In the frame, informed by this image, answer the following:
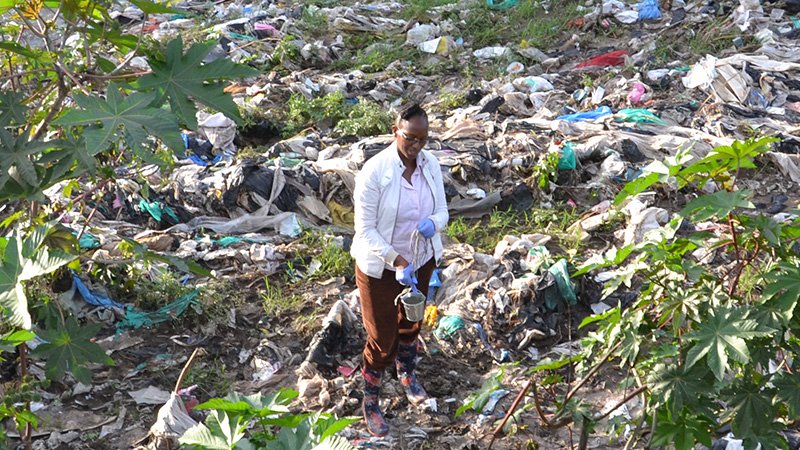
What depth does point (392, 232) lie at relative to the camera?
310cm

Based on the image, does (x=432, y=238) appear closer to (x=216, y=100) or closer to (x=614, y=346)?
(x=614, y=346)

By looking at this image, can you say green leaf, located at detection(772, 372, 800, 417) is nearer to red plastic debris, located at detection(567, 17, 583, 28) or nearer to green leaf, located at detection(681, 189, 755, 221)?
green leaf, located at detection(681, 189, 755, 221)

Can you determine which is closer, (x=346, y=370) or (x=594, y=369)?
(x=594, y=369)

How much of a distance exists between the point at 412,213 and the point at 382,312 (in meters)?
0.45

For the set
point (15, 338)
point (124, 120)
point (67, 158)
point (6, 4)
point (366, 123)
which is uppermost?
point (6, 4)

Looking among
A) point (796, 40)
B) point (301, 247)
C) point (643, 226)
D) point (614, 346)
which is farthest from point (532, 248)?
point (796, 40)

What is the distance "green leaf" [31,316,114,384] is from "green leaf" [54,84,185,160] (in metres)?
0.71

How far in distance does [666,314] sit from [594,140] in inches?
159

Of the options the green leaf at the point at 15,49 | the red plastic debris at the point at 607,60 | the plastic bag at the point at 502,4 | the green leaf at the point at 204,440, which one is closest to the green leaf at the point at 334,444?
the green leaf at the point at 204,440

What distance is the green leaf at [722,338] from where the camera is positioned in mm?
1764

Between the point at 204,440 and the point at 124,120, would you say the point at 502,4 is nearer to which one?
the point at 124,120

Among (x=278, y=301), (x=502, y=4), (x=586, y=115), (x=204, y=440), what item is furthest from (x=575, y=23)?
(x=204, y=440)

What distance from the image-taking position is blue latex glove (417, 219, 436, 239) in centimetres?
304

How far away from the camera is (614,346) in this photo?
6.96ft
